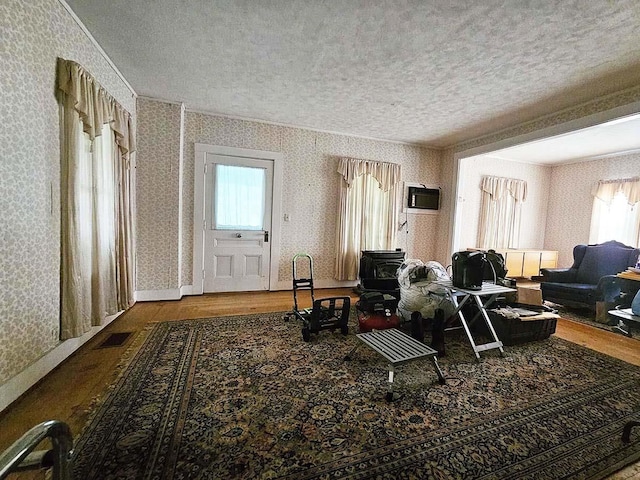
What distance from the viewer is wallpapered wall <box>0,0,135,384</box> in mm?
1565

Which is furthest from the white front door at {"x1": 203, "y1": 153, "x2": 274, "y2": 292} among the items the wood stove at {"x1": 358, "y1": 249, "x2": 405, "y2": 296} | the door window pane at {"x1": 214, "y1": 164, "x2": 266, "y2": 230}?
the wood stove at {"x1": 358, "y1": 249, "x2": 405, "y2": 296}

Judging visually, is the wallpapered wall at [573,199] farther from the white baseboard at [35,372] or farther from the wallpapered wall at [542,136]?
the white baseboard at [35,372]

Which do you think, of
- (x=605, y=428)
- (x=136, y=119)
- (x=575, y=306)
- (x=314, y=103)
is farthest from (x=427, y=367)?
(x=136, y=119)

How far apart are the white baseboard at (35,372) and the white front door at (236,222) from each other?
192 centimetres

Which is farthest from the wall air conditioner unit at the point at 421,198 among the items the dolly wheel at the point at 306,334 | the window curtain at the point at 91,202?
the window curtain at the point at 91,202

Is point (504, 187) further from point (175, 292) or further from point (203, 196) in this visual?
point (175, 292)

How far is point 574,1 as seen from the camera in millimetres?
1765

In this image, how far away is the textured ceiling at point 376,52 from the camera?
1930mm

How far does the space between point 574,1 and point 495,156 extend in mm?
4631

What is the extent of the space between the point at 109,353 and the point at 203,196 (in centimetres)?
227

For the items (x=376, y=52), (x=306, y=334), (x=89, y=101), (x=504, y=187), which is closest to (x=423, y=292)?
(x=306, y=334)

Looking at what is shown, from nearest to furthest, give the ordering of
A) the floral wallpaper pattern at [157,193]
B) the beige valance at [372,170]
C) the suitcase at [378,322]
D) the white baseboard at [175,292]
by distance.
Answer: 1. the suitcase at [378,322]
2. the floral wallpaper pattern at [157,193]
3. the white baseboard at [175,292]
4. the beige valance at [372,170]

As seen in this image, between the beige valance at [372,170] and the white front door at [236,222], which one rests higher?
the beige valance at [372,170]

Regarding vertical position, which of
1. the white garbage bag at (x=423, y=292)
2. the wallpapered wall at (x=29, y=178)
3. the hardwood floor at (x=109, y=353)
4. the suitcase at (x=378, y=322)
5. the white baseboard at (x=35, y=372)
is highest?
the wallpapered wall at (x=29, y=178)
